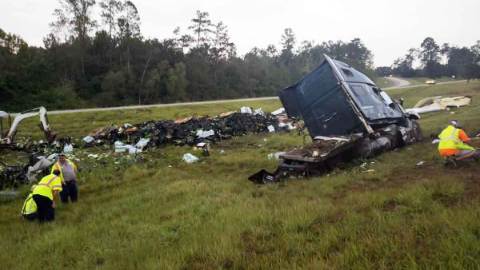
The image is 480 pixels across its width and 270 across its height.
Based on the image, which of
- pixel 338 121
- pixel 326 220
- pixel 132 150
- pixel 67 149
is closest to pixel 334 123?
pixel 338 121

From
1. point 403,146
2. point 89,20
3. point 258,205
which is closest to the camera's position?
point 258,205

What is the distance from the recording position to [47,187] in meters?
6.43

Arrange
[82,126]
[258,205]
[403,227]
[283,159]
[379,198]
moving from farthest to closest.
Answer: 1. [82,126]
2. [283,159]
3. [258,205]
4. [379,198]
5. [403,227]

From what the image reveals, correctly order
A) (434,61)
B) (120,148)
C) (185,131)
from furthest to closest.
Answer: (434,61)
(185,131)
(120,148)

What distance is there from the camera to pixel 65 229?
5551 millimetres

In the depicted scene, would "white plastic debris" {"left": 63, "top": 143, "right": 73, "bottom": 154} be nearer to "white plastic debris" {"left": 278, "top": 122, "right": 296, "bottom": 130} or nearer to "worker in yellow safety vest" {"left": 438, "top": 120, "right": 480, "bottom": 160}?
"white plastic debris" {"left": 278, "top": 122, "right": 296, "bottom": 130}

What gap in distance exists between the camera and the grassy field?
3.25 meters

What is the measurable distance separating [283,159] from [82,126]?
51.1 feet

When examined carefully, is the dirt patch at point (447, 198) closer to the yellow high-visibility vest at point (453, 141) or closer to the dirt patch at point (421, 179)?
the dirt patch at point (421, 179)

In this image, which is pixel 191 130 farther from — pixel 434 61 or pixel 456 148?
pixel 434 61

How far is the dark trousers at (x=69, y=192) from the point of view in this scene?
762 cm

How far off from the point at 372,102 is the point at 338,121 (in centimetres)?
115

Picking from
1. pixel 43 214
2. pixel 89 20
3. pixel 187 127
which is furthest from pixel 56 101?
pixel 43 214

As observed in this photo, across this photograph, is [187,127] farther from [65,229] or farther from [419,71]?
[419,71]
